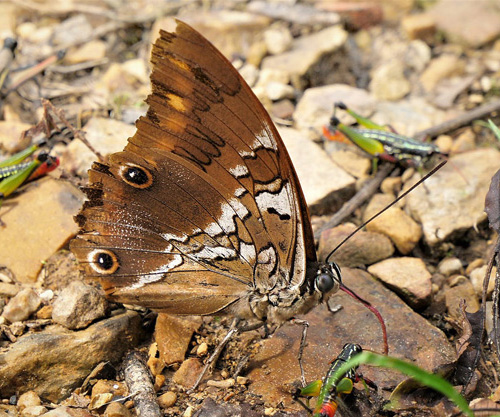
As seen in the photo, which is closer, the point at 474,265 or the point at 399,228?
the point at 474,265

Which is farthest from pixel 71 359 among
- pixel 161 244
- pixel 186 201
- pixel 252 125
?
pixel 252 125

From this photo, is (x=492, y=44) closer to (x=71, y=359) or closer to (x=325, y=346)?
(x=325, y=346)

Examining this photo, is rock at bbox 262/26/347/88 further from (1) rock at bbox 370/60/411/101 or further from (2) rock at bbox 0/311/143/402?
(2) rock at bbox 0/311/143/402

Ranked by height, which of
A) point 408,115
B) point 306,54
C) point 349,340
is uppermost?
point 306,54

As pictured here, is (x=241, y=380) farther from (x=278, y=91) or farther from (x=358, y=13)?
(x=358, y=13)

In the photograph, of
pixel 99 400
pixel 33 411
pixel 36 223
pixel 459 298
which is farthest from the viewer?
pixel 36 223

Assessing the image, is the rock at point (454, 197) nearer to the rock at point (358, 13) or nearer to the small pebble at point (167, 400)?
the small pebble at point (167, 400)

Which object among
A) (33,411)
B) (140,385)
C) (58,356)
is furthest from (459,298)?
(33,411)

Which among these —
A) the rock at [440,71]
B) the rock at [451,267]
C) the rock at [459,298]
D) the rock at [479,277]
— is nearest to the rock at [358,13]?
the rock at [440,71]
